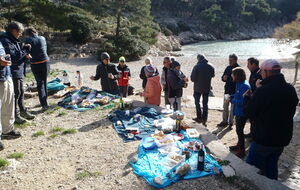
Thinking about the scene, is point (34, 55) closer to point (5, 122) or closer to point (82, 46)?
point (5, 122)

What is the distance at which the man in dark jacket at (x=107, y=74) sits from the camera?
7590 mm

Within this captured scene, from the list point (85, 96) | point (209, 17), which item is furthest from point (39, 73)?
point (209, 17)

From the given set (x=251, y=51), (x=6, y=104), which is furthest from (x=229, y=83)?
(x=251, y=51)

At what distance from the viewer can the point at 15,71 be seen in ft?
18.1

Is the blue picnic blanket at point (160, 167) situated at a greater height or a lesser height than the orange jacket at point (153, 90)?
lesser

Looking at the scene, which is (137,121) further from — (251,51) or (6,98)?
(251,51)

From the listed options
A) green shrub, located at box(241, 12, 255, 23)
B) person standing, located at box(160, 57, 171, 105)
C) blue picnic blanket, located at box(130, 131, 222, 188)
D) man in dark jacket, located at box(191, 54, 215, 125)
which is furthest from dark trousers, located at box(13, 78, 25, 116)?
green shrub, located at box(241, 12, 255, 23)

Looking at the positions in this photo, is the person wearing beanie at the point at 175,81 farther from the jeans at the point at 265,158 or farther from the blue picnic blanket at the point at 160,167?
the jeans at the point at 265,158

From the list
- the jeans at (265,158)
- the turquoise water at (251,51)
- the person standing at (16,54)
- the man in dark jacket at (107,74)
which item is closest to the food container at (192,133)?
the jeans at (265,158)

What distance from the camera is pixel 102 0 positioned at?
23.0m

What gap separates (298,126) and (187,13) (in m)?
59.0

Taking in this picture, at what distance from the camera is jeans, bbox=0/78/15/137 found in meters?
4.71

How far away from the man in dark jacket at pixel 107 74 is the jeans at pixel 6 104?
2963 mm

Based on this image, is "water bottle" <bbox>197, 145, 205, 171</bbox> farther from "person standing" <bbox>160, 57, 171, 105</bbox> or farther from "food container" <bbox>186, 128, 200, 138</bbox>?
"person standing" <bbox>160, 57, 171, 105</bbox>
